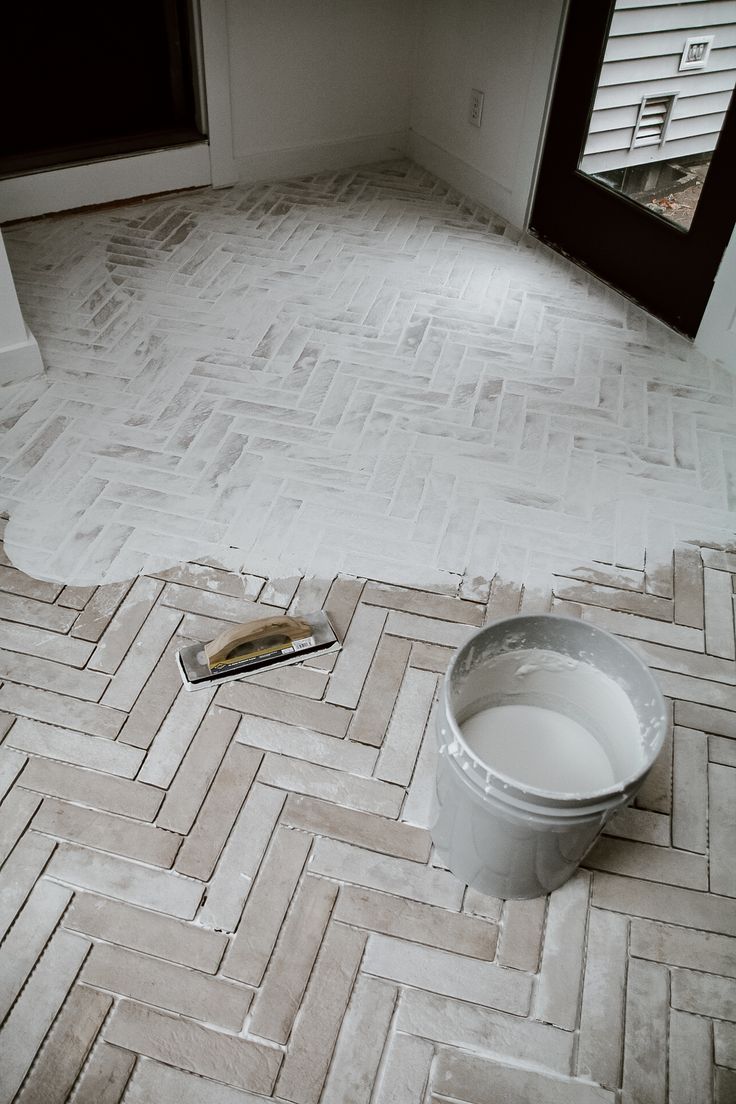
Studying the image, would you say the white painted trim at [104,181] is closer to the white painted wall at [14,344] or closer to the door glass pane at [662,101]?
the white painted wall at [14,344]

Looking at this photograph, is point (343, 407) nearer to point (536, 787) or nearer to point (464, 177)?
point (536, 787)

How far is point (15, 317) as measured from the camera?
10.0 feet

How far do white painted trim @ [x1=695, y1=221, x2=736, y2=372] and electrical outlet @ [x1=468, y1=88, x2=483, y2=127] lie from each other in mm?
1646

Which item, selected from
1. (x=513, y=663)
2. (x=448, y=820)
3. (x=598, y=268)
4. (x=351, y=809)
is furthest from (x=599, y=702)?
(x=598, y=268)

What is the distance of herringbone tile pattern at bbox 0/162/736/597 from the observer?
2672mm

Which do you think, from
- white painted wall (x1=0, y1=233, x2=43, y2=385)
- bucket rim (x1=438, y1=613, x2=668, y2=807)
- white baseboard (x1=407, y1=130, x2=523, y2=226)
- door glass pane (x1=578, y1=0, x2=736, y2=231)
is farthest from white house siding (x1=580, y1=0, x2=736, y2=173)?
white painted wall (x1=0, y1=233, x2=43, y2=385)

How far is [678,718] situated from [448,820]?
807 mm

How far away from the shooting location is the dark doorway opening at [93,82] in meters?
4.00

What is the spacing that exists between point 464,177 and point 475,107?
0.33 meters

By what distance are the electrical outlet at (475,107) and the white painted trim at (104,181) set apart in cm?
135

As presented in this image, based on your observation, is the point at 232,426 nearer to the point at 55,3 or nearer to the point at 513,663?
the point at 513,663

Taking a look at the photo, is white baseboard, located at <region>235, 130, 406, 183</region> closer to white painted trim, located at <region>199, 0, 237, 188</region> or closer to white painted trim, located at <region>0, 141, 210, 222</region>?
white painted trim, located at <region>199, 0, 237, 188</region>

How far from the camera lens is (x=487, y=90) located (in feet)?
13.5

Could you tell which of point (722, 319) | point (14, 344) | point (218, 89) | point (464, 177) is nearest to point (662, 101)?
point (722, 319)
